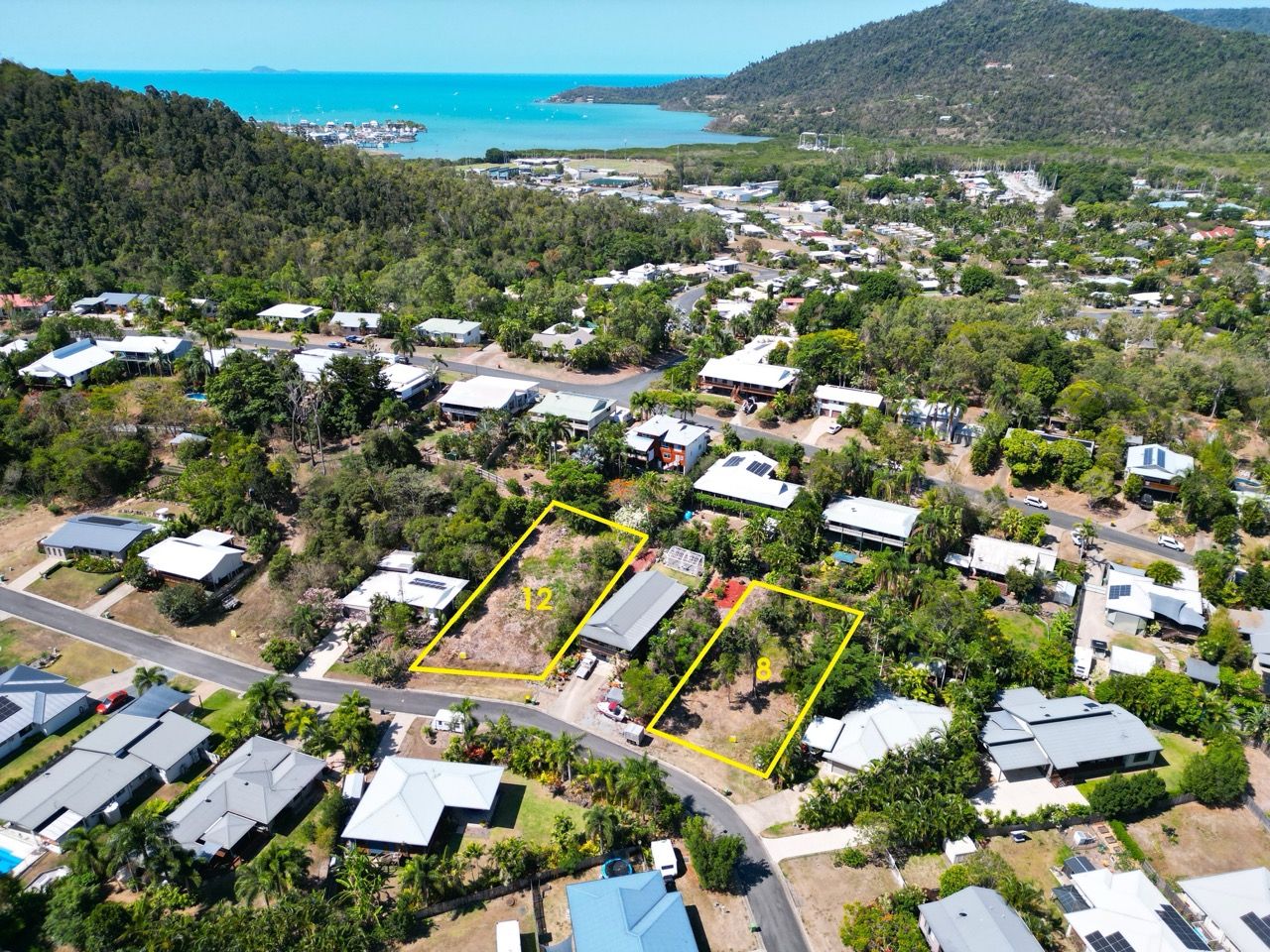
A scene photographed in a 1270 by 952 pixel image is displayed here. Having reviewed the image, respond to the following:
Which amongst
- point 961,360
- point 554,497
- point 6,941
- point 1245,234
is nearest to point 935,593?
point 554,497

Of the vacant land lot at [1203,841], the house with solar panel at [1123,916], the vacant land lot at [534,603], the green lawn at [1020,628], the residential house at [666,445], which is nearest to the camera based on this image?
the house with solar panel at [1123,916]

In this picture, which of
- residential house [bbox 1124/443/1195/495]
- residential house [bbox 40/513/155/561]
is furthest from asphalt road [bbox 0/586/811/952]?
residential house [bbox 1124/443/1195/495]

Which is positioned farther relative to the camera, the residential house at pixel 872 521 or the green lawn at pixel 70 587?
the residential house at pixel 872 521

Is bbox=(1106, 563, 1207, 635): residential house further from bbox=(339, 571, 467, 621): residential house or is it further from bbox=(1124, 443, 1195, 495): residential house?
bbox=(339, 571, 467, 621): residential house

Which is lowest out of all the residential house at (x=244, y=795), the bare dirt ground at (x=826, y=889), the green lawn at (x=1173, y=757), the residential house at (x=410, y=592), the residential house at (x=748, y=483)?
the green lawn at (x=1173, y=757)

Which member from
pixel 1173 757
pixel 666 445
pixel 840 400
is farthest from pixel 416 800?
pixel 840 400

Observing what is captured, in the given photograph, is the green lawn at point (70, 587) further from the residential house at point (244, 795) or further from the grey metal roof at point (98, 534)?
the residential house at point (244, 795)

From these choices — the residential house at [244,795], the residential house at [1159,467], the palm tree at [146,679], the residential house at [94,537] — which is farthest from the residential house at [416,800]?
the residential house at [1159,467]
